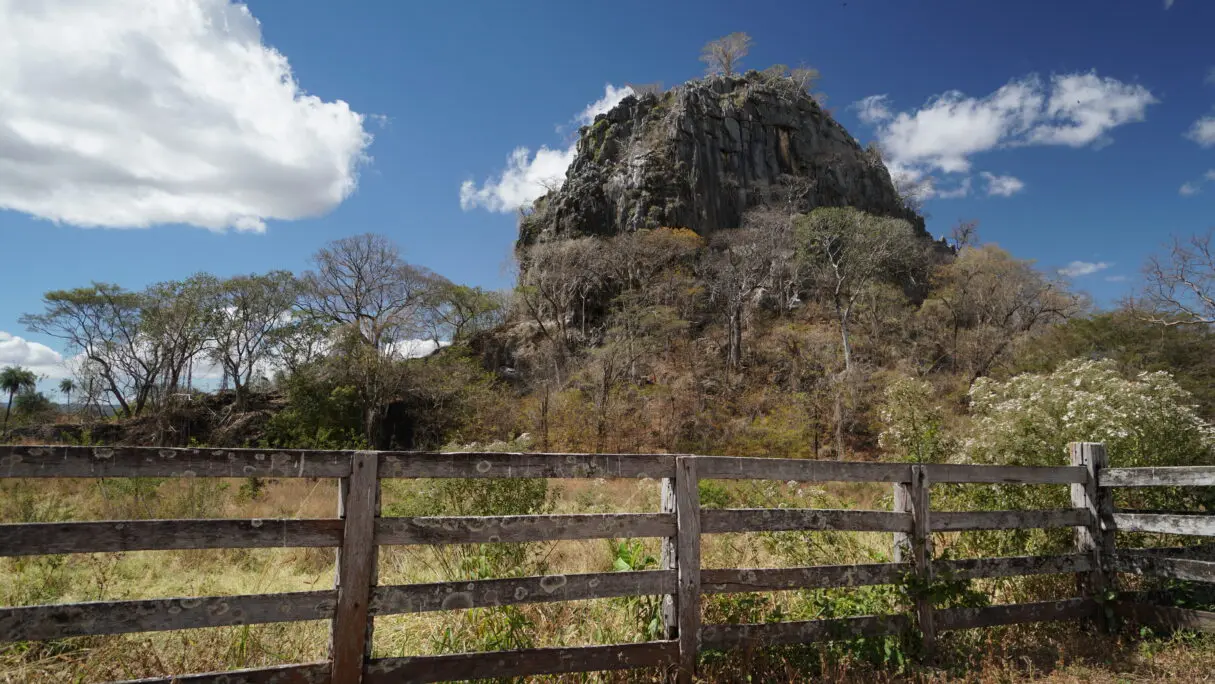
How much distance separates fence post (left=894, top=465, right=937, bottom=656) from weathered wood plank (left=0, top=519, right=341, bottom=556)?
385 centimetres

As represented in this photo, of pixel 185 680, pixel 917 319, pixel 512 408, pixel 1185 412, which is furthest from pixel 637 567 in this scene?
pixel 917 319

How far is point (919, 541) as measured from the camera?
4617 mm

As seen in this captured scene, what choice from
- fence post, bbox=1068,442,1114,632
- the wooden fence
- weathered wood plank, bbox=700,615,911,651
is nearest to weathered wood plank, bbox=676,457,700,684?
the wooden fence

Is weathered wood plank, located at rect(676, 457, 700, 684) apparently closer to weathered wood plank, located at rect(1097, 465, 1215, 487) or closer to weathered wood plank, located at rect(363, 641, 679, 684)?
weathered wood plank, located at rect(363, 641, 679, 684)

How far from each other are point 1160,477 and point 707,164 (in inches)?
2219

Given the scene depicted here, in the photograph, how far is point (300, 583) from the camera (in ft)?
21.5

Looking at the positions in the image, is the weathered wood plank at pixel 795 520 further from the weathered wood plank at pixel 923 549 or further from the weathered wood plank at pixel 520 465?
the weathered wood plank at pixel 520 465

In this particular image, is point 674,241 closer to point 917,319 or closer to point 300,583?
point 917,319

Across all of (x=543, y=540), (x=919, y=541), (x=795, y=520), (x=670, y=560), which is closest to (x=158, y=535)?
(x=543, y=540)

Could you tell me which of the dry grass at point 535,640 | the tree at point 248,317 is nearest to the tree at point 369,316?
the tree at point 248,317

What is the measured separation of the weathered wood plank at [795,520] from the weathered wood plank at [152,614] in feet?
7.44

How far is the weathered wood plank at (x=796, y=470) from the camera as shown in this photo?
4.16 meters

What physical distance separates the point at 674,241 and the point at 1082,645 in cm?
4497

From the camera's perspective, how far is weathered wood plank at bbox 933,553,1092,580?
470 cm
